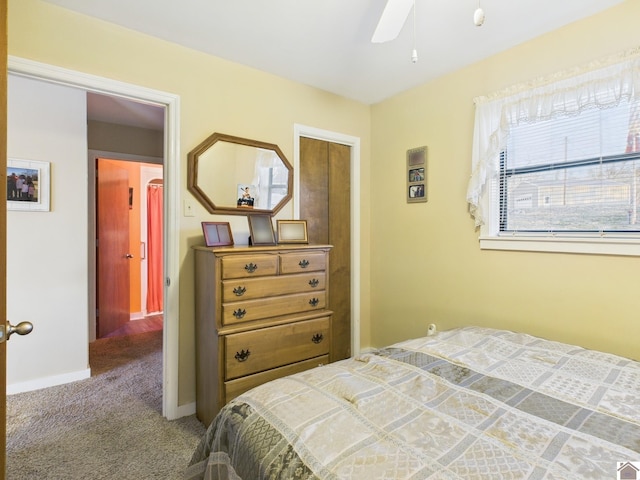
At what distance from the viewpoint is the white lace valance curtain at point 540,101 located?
6.07 ft

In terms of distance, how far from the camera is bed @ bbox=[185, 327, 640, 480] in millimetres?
844

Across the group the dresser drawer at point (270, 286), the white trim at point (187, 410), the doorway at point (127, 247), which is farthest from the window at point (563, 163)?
the doorway at point (127, 247)

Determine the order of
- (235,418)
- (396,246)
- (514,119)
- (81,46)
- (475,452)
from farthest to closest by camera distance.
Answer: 1. (396,246)
2. (514,119)
3. (81,46)
4. (235,418)
5. (475,452)

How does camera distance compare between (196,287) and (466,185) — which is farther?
(466,185)

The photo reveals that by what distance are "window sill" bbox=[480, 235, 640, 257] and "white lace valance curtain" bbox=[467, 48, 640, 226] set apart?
20cm

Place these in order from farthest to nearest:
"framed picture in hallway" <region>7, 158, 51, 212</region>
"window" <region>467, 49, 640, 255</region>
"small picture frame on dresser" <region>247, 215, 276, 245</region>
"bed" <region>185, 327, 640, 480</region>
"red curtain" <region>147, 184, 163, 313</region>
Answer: "red curtain" <region>147, 184, 163, 313</region>, "framed picture in hallway" <region>7, 158, 51, 212</region>, "small picture frame on dresser" <region>247, 215, 276, 245</region>, "window" <region>467, 49, 640, 255</region>, "bed" <region>185, 327, 640, 480</region>

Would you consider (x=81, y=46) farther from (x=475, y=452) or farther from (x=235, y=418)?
(x=475, y=452)

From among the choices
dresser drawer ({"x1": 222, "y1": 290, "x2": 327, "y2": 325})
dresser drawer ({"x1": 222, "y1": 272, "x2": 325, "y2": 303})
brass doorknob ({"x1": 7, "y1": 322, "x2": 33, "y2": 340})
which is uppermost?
brass doorknob ({"x1": 7, "y1": 322, "x2": 33, "y2": 340})

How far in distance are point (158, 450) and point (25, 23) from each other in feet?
8.13

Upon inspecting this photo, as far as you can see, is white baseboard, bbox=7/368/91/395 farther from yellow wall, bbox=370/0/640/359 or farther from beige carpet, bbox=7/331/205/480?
yellow wall, bbox=370/0/640/359

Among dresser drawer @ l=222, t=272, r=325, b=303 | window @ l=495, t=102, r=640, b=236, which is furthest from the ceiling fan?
dresser drawer @ l=222, t=272, r=325, b=303

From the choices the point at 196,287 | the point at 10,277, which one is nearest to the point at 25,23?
the point at 196,287

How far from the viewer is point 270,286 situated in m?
2.20

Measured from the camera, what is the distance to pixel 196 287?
7.66 feet
